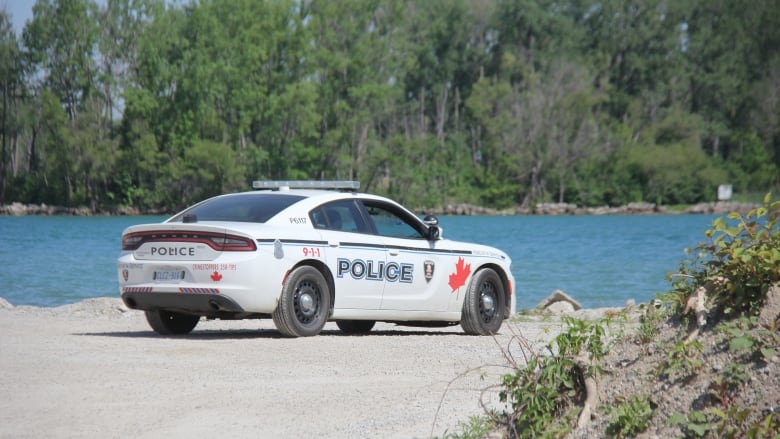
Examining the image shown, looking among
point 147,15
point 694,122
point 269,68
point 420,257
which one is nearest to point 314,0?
point 269,68

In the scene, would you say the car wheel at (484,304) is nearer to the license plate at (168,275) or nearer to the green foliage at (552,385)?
the license plate at (168,275)

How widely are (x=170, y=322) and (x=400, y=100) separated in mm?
93270

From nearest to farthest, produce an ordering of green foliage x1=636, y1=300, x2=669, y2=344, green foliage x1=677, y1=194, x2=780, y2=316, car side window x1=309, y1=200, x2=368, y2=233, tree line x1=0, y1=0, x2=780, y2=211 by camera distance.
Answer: green foliage x1=677, y1=194, x2=780, y2=316 < green foliage x1=636, y1=300, x2=669, y2=344 < car side window x1=309, y1=200, x2=368, y2=233 < tree line x1=0, y1=0, x2=780, y2=211

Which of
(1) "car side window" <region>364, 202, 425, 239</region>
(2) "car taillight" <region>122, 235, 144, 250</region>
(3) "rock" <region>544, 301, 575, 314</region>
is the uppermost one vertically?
(1) "car side window" <region>364, 202, 425, 239</region>

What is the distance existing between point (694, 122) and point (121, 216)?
50.4 metres

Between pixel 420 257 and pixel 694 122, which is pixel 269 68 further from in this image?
pixel 420 257

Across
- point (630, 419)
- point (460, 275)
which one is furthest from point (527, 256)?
point (630, 419)

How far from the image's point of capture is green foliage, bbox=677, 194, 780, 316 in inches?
254

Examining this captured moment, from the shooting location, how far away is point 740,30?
106 metres

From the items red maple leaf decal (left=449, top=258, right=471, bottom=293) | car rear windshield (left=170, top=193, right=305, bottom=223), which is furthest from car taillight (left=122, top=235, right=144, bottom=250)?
red maple leaf decal (left=449, top=258, right=471, bottom=293)

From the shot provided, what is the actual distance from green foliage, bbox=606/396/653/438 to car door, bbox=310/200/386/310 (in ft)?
21.1

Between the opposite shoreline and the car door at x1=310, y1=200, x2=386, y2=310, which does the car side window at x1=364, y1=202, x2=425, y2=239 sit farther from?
the opposite shoreline

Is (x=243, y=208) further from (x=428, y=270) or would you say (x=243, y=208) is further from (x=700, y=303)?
(x=700, y=303)

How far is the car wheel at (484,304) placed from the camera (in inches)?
539
